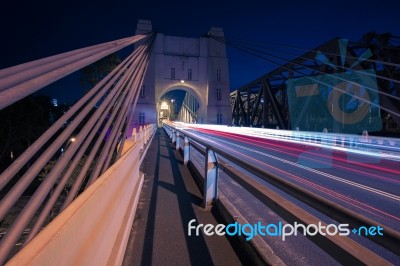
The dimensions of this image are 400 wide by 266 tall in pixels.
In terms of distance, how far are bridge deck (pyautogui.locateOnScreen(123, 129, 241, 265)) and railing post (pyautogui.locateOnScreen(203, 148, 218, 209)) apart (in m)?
0.22

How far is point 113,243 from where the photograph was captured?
315 cm

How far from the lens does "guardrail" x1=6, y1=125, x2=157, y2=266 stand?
138cm

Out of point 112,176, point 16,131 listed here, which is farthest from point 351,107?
point 16,131

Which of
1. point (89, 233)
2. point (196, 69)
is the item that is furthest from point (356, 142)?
point (196, 69)

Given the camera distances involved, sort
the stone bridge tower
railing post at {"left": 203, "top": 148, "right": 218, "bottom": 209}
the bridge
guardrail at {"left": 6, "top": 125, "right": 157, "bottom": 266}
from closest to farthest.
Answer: guardrail at {"left": 6, "top": 125, "right": 157, "bottom": 266}
the bridge
railing post at {"left": 203, "top": 148, "right": 218, "bottom": 209}
the stone bridge tower

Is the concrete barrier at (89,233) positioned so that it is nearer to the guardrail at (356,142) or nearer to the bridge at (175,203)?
the bridge at (175,203)

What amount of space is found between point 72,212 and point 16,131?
5262 cm

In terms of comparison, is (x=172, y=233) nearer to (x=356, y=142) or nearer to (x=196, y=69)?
(x=356, y=142)

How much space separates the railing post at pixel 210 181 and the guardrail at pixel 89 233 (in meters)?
1.62

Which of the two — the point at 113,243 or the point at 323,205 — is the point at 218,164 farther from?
the point at 323,205

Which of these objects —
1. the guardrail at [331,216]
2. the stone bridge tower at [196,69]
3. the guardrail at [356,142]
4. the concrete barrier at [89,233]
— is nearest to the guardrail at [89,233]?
the concrete barrier at [89,233]

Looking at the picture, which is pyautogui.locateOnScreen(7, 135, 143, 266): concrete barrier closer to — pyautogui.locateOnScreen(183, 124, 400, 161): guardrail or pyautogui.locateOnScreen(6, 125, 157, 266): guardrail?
pyautogui.locateOnScreen(6, 125, 157, 266): guardrail

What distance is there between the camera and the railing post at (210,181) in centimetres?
519

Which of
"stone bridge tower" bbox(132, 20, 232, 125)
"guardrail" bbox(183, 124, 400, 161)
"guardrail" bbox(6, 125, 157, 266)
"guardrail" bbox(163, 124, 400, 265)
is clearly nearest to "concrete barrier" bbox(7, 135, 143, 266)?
"guardrail" bbox(6, 125, 157, 266)
